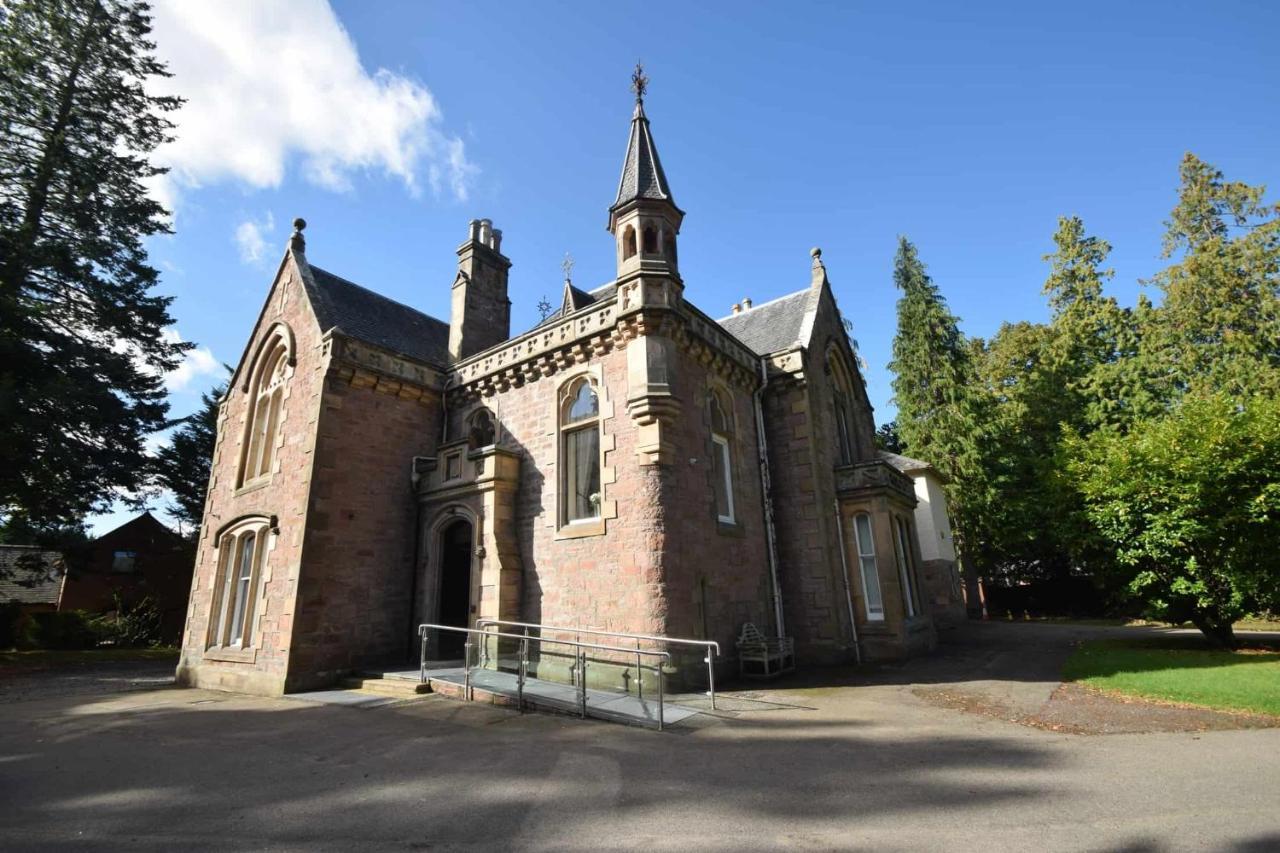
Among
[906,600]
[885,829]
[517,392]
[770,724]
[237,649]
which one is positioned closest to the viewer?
[885,829]

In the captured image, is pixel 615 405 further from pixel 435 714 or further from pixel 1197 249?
pixel 1197 249

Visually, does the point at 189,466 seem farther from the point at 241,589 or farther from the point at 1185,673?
the point at 1185,673

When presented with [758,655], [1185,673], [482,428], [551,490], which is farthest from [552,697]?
[1185,673]

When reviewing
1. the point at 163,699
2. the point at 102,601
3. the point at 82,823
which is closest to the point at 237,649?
the point at 163,699

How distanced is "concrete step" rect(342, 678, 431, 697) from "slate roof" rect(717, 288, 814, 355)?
11315 mm

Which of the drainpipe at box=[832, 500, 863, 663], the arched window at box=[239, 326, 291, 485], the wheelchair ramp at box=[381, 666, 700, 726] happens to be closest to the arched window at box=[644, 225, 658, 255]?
the drainpipe at box=[832, 500, 863, 663]

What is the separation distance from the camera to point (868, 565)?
588 inches

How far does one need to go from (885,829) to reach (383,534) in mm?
12096

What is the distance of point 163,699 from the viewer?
11875 millimetres

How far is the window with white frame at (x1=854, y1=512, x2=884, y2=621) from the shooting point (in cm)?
1441

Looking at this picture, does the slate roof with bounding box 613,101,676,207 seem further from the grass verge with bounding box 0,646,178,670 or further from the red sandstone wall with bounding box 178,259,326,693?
the grass verge with bounding box 0,646,178,670

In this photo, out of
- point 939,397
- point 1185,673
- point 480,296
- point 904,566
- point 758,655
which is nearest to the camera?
point 1185,673

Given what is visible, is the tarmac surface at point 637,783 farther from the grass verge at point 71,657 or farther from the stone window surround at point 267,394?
the grass verge at point 71,657

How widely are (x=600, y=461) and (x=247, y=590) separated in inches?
376
